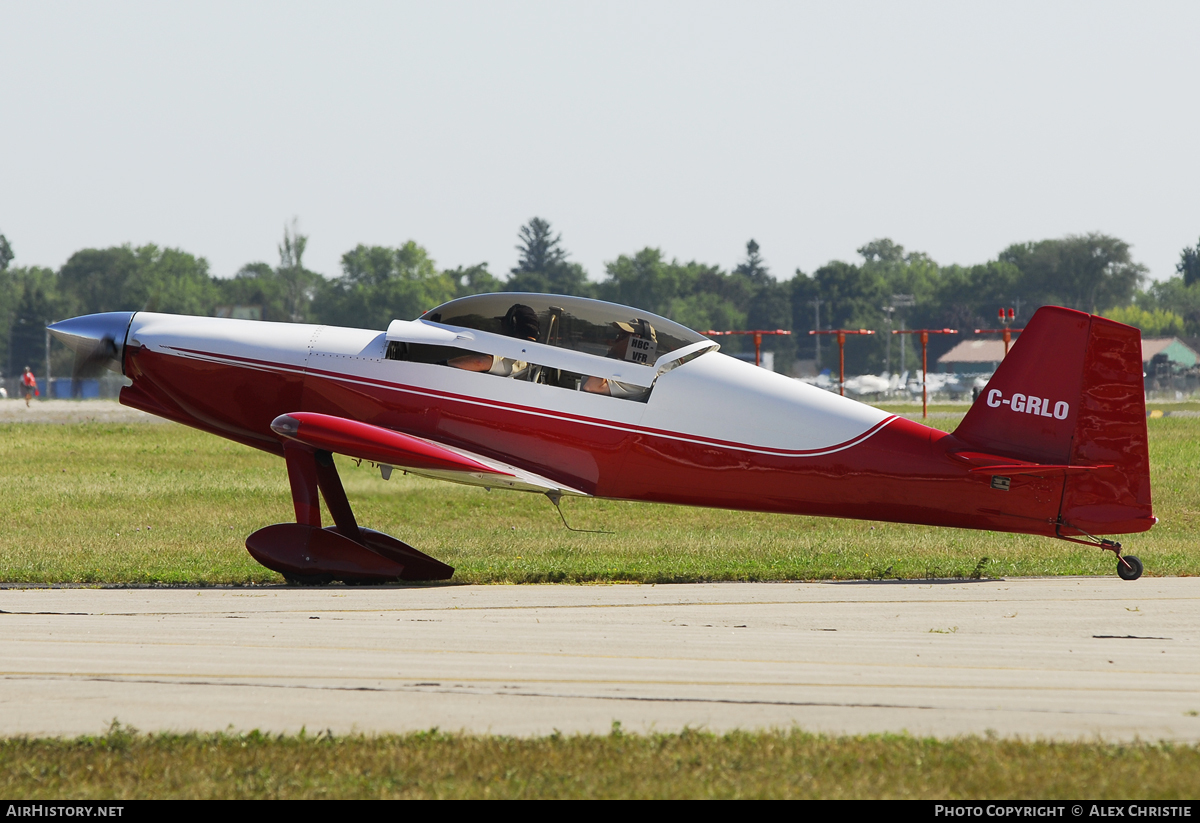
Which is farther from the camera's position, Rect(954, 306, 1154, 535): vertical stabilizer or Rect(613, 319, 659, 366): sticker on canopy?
Rect(613, 319, 659, 366): sticker on canopy

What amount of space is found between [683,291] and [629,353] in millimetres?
156171

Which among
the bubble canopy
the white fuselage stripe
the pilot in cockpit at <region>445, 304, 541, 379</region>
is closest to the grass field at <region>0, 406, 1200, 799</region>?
the white fuselage stripe

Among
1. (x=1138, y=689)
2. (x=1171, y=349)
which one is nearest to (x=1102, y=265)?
(x=1171, y=349)

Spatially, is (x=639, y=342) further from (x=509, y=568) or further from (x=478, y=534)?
(x=478, y=534)

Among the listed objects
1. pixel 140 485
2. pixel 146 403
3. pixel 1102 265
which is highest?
pixel 1102 265

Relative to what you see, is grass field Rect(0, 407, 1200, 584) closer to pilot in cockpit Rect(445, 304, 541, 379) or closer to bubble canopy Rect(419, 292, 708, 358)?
pilot in cockpit Rect(445, 304, 541, 379)

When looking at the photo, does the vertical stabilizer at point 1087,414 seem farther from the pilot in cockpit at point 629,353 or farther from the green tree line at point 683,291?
the green tree line at point 683,291

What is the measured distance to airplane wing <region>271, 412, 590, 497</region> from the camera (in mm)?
10977

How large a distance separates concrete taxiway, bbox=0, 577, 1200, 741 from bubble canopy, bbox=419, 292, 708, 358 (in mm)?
2538

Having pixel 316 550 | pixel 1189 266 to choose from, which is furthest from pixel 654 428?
pixel 1189 266
